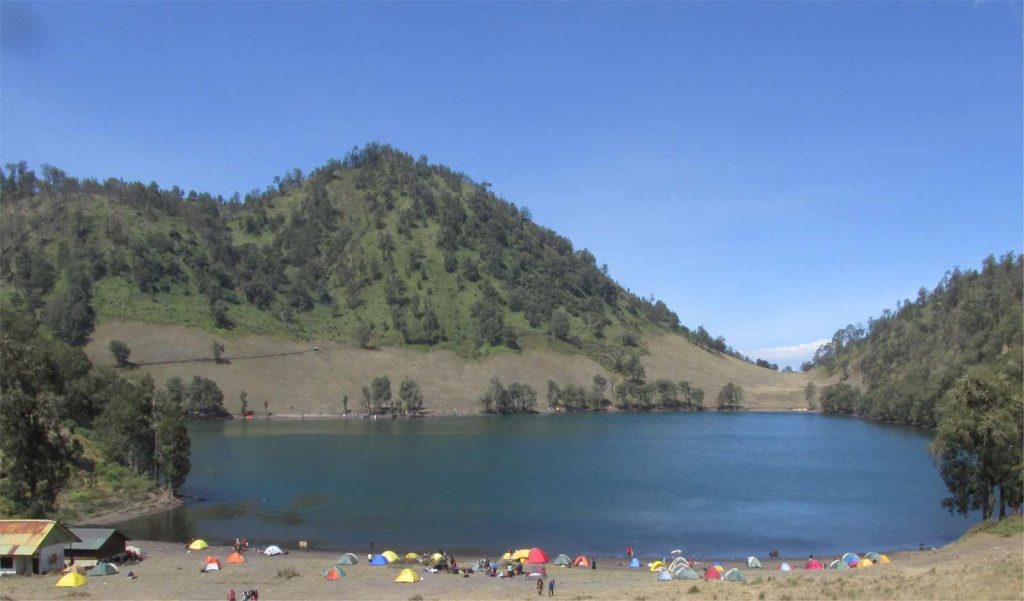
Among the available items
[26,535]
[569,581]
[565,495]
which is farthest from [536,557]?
[565,495]

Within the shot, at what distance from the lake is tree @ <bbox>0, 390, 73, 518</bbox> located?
10.0 metres

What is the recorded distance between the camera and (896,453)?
13138cm

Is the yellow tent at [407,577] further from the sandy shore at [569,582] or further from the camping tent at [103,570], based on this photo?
the camping tent at [103,570]

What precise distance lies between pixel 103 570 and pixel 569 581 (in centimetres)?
2864

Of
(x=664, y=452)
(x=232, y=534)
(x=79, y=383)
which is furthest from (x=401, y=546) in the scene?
(x=664, y=452)

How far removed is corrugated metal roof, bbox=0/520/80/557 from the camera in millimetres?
48500

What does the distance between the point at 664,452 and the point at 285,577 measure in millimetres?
95265

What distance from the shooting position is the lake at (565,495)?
235 feet

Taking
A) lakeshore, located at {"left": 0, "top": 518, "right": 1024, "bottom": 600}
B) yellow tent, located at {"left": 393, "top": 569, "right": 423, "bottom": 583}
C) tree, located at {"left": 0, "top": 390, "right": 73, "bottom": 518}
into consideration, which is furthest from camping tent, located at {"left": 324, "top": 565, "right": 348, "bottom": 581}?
tree, located at {"left": 0, "top": 390, "right": 73, "bottom": 518}

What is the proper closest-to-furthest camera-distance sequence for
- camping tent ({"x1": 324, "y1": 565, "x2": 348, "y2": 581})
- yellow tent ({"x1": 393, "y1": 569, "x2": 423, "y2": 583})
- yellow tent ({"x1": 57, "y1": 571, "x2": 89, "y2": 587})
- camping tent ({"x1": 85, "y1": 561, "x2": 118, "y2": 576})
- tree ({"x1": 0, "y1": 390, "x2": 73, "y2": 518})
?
yellow tent ({"x1": 57, "y1": 571, "x2": 89, "y2": 587}), camping tent ({"x1": 85, "y1": 561, "x2": 118, "y2": 576}), yellow tent ({"x1": 393, "y1": 569, "x2": 423, "y2": 583}), camping tent ({"x1": 324, "y1": 565, "x2": 348, "y2": 581}), tree ({"x1": 0, "y1": 390, "x2": 73, "y2": 518})

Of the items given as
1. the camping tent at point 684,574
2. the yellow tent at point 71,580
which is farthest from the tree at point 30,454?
the camping tent at point 684,574

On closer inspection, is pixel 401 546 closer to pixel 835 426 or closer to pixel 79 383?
pixel 79 383

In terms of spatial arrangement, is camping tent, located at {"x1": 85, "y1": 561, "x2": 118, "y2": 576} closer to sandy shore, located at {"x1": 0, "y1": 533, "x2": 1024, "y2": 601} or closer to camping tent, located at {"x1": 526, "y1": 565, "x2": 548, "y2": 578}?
sandy shore, located at {"x1": 0, "y1": 533, "x2": 1024, "y2": 601}

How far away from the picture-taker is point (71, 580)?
149 feet
